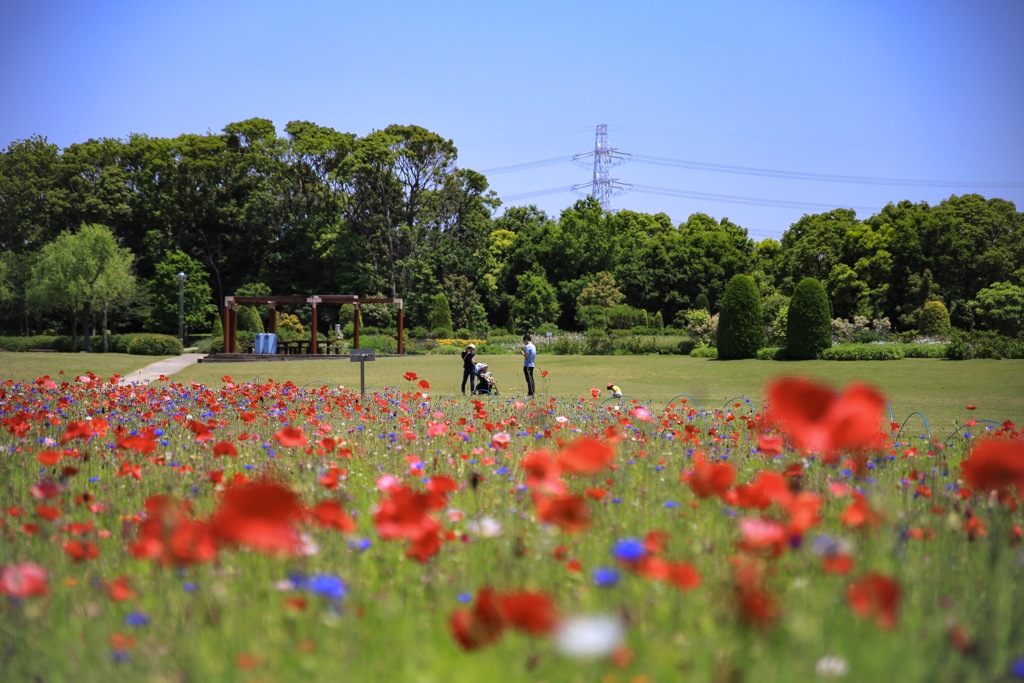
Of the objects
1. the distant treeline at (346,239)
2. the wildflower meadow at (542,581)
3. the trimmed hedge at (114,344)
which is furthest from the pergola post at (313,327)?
the wildflower meadow at (542,581)

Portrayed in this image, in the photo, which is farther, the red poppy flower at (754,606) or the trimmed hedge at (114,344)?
the trimmed hedge at (114,344)

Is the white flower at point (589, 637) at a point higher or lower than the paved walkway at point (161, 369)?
higher

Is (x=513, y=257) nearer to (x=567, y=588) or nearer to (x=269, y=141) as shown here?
(x=269, y=141)

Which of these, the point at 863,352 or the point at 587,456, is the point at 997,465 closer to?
the point at 587,456

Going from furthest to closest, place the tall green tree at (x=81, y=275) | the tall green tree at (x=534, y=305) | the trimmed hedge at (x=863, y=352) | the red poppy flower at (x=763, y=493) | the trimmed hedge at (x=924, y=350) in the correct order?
the tall green tree at (x=534, y=305) < the tall green tree at (x=81, y=275) < the trimmed hedge at (x=924, y=350) < the trimmed hedge at (x=863, y=352) < the red poppy flower at (x=763, y=493)

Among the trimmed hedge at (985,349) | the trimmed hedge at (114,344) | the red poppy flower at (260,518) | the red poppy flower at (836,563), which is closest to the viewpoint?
the red poppy flower at (260,518)

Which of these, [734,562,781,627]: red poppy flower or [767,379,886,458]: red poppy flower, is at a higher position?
[767,379,886,458]: red poppy flower

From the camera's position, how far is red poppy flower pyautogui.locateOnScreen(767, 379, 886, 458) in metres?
1.70

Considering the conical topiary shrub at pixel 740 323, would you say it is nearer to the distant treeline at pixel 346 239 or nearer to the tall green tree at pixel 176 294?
the distant treeline at pixel 346 239

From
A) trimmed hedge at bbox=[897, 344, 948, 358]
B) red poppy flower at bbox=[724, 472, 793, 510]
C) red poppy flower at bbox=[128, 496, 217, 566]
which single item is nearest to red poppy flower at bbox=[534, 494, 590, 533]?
red poppy flower at bbox=[724, 472, 793, 510]

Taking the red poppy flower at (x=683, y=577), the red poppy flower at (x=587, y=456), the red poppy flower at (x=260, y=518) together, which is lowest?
the red poppy flower at (x=683, y=577)

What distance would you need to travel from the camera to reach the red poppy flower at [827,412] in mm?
1699

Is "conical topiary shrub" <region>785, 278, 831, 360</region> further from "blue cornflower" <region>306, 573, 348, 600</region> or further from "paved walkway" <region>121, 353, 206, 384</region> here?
"blue cornflower" <region>306, 573, 348, 600</region>

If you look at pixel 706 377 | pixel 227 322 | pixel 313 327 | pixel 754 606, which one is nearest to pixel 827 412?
pixel 754 606
